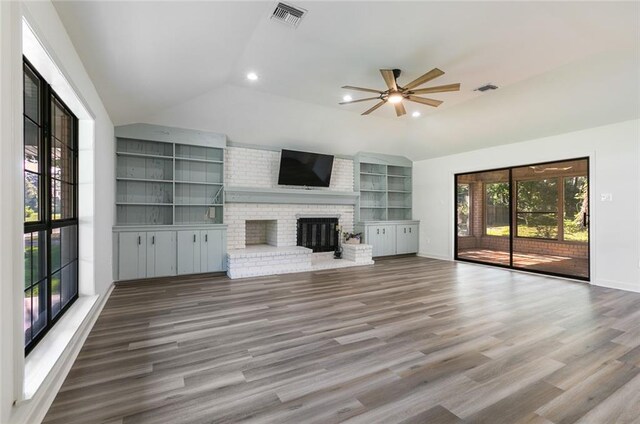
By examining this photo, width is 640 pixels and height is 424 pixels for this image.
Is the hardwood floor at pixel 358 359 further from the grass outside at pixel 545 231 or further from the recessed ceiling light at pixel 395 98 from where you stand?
the grass outside at pixel 545 231

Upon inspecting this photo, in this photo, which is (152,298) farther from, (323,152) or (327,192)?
(323,152)

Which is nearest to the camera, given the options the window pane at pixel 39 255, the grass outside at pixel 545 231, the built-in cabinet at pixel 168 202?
the window pane at pixel 39 255

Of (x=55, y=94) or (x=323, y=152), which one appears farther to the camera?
(x=323, y=152)

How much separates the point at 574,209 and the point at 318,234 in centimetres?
563

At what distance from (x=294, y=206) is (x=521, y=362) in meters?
5.04

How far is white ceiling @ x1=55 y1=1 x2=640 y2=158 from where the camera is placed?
2594 millimetres

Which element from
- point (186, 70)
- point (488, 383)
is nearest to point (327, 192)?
point (186, 70)

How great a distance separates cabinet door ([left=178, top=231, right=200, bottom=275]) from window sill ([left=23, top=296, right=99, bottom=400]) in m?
2.11

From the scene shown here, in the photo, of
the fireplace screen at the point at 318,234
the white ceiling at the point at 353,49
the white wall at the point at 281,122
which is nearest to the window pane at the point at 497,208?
the white ceiling at the point at 353,49

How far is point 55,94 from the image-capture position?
255cm

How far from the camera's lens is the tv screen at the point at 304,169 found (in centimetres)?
634

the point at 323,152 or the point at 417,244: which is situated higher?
the point at 323,152

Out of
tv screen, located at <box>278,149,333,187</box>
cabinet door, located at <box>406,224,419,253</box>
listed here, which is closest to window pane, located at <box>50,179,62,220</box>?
tv screen, located at <box>278,149,333,187</box>

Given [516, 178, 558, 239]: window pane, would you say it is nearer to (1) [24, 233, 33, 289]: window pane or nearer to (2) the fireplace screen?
(2) the fireplace screen
